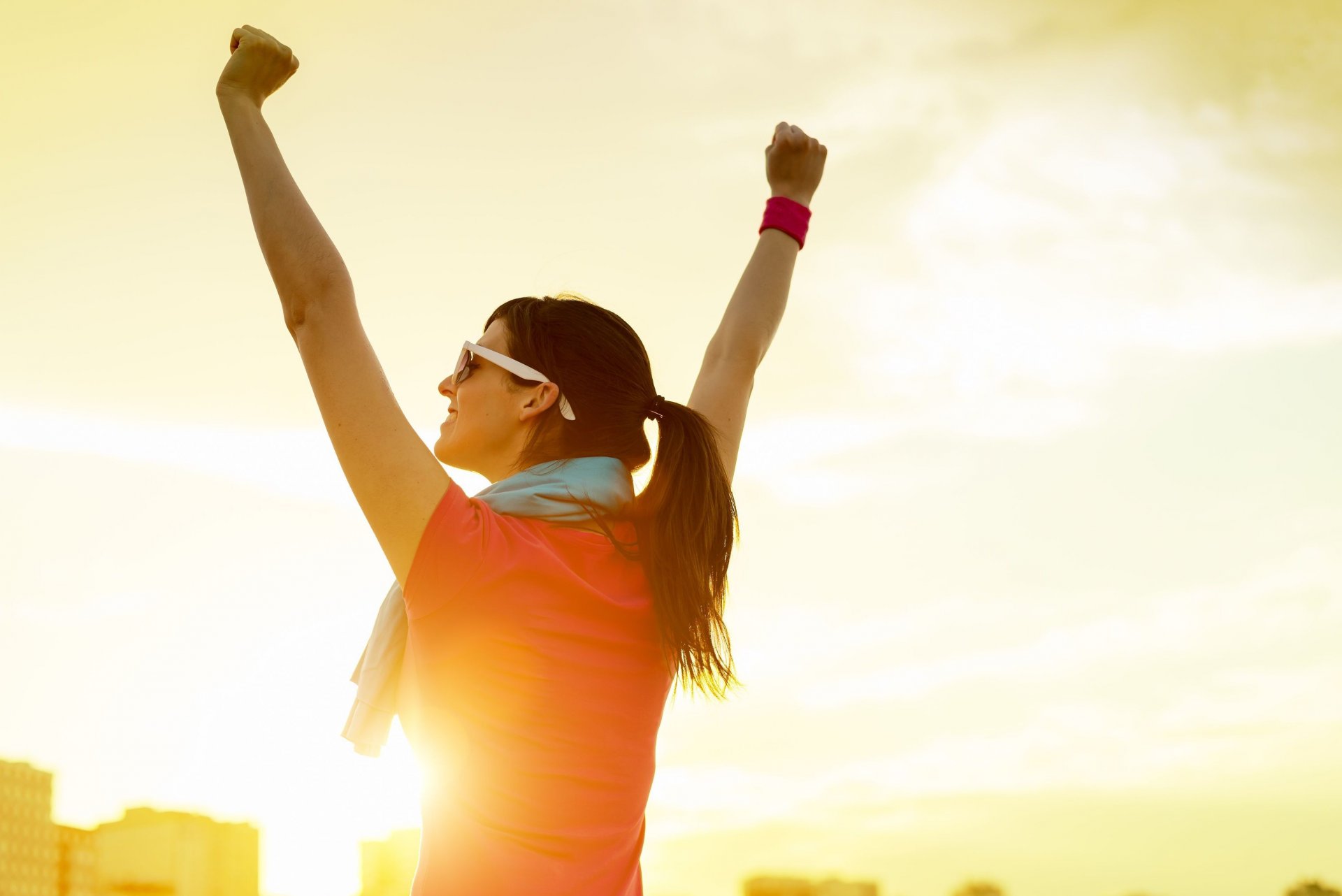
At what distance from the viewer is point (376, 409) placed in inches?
79.2

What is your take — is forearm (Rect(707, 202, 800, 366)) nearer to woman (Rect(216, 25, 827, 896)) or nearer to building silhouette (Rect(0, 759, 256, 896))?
woman (Rect(216, 25, 827, 896))

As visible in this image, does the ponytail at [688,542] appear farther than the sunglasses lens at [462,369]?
No

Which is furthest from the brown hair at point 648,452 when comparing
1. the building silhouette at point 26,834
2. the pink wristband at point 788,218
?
the building silhouette at point 26,834

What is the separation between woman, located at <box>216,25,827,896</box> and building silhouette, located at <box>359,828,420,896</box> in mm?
3903

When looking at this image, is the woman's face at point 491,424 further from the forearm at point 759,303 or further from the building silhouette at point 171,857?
the building silhouette at point 171,857

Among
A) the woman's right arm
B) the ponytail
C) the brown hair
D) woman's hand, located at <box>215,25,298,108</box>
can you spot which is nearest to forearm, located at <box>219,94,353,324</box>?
woman's hand, located at <box>215,25,298,108</box>

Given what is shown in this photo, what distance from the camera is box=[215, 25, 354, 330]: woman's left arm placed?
209 cm

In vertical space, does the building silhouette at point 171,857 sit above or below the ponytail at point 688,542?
below

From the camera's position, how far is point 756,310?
3256 millimetres

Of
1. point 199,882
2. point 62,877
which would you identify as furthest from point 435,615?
point 62,877

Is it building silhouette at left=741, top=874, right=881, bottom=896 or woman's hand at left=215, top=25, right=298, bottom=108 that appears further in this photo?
building silhouette at left=741, top=874, right=881, bottom=896

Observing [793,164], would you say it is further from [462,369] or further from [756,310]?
[462,369]

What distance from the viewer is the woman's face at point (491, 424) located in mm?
2453

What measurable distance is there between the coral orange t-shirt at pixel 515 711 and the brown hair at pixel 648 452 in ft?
0.42
